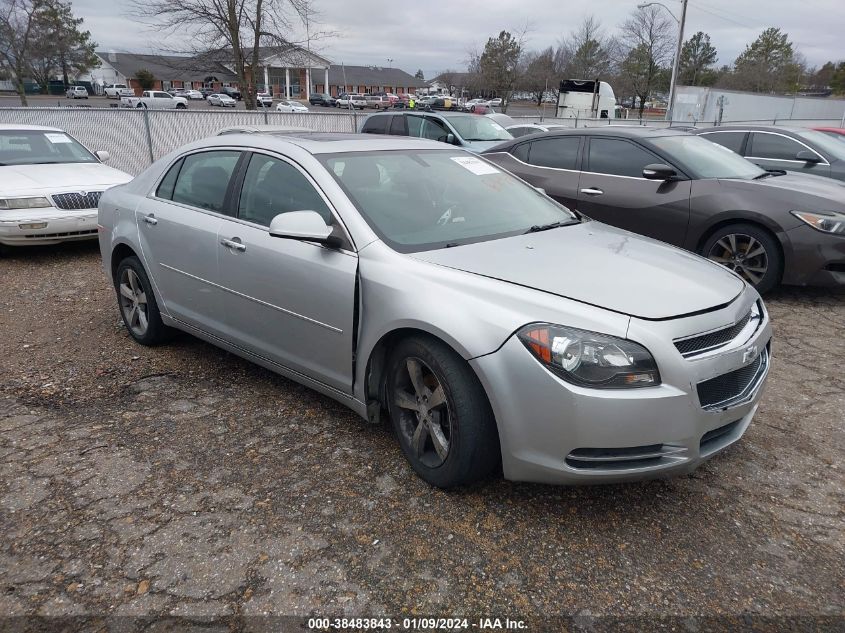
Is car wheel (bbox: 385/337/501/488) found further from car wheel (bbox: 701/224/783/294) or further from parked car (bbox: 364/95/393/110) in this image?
parked car (bbox: 364/95/393/110)

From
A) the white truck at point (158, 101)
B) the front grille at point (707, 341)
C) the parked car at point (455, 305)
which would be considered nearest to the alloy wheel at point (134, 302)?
the parked car at point (455, 305)

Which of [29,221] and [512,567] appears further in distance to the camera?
[29,221]

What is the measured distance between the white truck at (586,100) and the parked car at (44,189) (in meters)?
25.7

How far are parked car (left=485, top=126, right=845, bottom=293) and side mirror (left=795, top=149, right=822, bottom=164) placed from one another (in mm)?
2555

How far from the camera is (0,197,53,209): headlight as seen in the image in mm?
6938

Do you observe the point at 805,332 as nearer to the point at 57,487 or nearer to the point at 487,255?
the point at 487,255

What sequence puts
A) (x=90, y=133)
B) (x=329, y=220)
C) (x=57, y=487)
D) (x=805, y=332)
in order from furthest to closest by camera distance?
(x=90, y=133)
(x=805, y=332)
(x=329, y=220)
(x=57, y=487)

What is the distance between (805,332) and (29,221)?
7.67m

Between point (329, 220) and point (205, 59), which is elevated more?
Result: point (205, 59)

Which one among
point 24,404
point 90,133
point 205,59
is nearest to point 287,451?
point 24,404

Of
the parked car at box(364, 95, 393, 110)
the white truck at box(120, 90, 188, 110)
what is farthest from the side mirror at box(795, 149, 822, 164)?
the parked car at box(364, 95, 393, 110)


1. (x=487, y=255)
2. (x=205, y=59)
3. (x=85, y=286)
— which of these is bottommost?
(x=85, y=286)

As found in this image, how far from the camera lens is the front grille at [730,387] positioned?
2529mm

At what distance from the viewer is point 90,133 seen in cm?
1254
